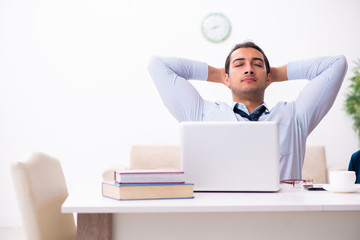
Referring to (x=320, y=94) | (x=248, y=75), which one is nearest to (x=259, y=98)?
(x=248, y=75)

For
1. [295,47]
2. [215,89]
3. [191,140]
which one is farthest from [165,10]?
[191,140]

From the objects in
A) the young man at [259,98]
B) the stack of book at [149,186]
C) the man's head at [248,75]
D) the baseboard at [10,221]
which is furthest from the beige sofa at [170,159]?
the stack of book at [149,186]

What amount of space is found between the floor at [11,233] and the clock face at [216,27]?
2472mm

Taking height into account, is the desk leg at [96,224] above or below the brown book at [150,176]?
below

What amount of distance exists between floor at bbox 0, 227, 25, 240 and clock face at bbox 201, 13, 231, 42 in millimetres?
2472

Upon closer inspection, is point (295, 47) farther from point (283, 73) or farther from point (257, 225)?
point (257, 225)

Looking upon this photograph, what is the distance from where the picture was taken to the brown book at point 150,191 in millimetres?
1278

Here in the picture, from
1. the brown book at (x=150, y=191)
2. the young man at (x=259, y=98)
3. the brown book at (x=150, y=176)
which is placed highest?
the young man at (x=259, y=98)

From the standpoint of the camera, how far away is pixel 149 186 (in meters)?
1.29

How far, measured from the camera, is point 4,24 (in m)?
4.60

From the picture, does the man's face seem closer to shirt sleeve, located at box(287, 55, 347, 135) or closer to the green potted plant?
shirt sleeve, located at box(287, 55, 347, 135)

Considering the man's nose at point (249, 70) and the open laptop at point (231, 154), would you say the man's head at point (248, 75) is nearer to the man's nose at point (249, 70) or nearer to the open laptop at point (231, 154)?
the man's nose at point (249, 70)

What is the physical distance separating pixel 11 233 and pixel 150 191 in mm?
3278

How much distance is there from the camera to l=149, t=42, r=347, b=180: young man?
6.72ft
